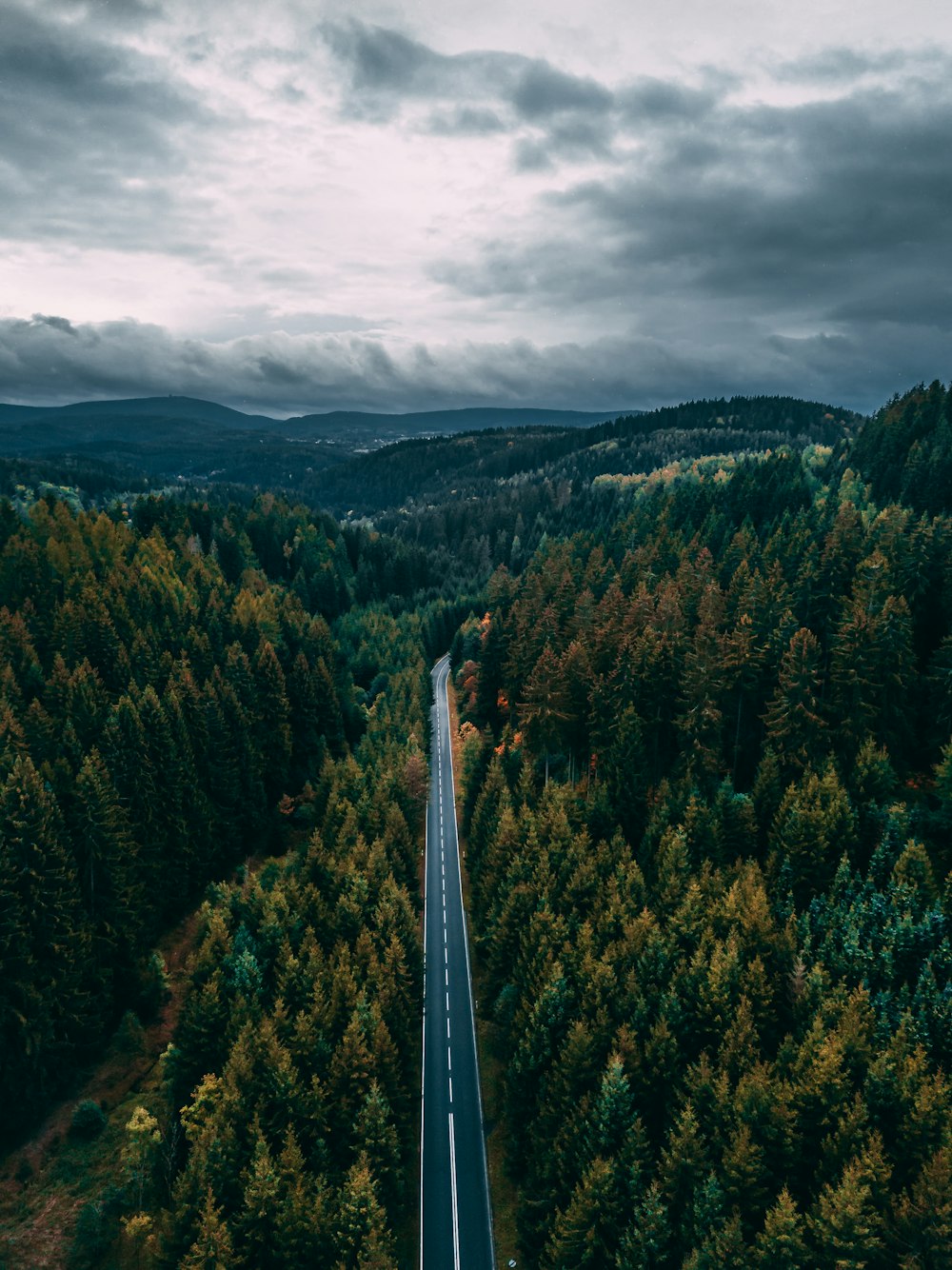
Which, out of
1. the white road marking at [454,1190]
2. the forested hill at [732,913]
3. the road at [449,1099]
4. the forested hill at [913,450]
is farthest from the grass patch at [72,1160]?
the forested hill at [913,450]

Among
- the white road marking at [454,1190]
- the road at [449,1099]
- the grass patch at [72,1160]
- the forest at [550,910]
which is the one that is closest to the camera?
the forest at [550,910]

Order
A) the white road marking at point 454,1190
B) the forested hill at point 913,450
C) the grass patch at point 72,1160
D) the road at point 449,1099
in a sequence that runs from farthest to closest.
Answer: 1. the forested hill at point 913,450
2. the grass patch at point 72,1160
3. the road at point 449,1099
4. the white road marking at point 454,1190

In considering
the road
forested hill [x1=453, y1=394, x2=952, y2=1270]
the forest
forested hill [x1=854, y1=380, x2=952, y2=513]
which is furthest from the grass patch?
forested hill [x1=854, y1=380, x2=952, y2=513]

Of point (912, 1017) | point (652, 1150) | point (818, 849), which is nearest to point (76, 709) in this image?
point (652, 1150)

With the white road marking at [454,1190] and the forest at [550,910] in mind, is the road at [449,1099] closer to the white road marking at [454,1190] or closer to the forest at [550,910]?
the white road marking at [454,1190]

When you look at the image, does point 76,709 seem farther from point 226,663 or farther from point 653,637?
point 653,637
